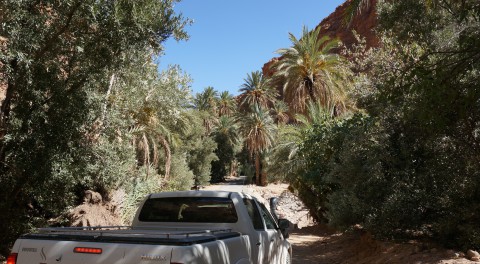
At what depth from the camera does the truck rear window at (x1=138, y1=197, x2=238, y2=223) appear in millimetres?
5414

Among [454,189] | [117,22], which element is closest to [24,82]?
[117,22]

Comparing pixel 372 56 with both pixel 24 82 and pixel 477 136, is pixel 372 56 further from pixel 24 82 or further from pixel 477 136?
pixel 24 82

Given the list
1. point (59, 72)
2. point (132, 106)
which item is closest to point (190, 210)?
point (59, 72)

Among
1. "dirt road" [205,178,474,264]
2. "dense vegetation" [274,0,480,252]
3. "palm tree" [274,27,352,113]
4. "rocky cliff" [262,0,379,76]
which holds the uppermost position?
"rocky cliff" [262,0,379,76]

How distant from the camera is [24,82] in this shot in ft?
27.3

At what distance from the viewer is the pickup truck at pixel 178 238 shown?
11.3 ft

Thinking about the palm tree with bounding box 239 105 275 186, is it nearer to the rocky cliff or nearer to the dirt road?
the rocky cliff

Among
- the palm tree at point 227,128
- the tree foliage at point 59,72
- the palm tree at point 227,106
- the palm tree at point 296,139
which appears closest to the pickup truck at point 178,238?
the tree foliage at point 59,72

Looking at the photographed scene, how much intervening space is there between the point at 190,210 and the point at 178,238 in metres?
2.03

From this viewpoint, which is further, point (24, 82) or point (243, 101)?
point (243, 101)

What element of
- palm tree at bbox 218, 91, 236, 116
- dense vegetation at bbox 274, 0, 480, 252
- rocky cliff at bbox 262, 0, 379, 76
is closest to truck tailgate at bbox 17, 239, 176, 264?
dense vegetation at bbox 274, 0, 480, 252

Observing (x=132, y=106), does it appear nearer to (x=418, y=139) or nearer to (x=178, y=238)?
(x=418, y=139)

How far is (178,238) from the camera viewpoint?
356cm

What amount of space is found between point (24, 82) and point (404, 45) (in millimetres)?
10002
